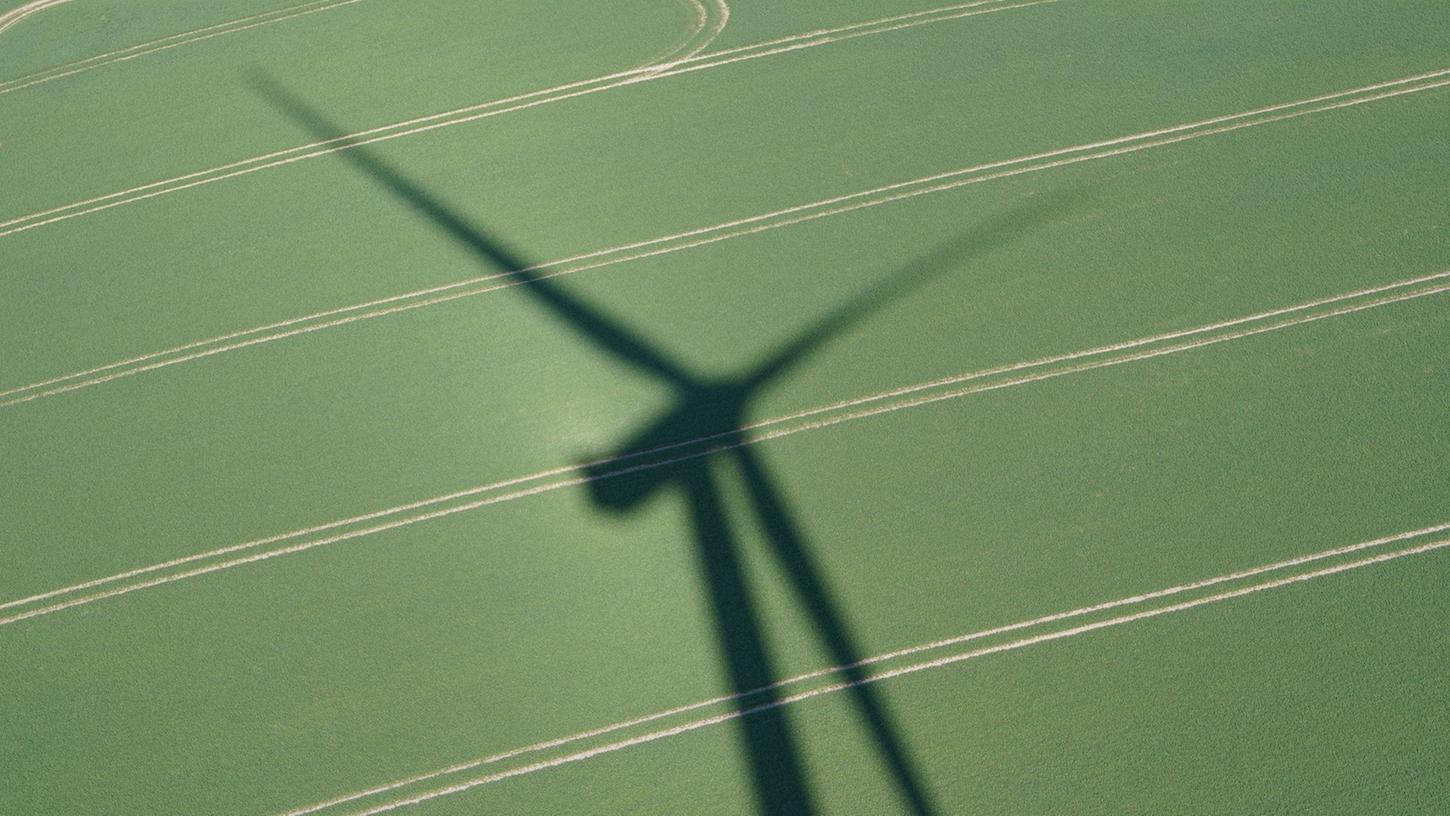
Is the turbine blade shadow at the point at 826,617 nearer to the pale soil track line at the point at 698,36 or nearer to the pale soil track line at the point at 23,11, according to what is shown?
the pale soil track line at the point at 698,36

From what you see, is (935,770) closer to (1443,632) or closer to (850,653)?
(850,653)

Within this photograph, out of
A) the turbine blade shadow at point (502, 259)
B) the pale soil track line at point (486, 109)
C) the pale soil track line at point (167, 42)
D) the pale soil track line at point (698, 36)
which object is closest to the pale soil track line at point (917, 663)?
the turbine blade shadow at point (502, 259)

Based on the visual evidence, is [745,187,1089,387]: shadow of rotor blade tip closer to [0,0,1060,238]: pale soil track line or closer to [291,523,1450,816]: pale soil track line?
[291,523,1450,816]: pale soil track line

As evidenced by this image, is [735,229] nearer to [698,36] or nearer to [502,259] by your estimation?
[502,259]

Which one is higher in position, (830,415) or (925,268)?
(925,268)

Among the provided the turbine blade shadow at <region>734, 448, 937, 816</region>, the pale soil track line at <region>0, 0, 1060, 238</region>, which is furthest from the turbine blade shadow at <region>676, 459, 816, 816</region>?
the pale soil track line at <region>0, 0, 1060, 238</region>

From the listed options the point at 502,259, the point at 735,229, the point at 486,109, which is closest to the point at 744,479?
the point at 735,229
